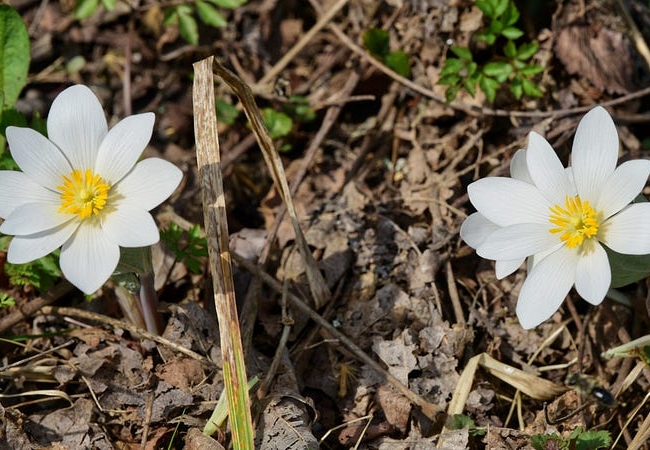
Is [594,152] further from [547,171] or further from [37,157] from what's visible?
[37,157]

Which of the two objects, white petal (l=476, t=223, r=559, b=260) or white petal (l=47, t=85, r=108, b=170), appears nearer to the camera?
white petal (l=476, t=223, r=559, b=260)

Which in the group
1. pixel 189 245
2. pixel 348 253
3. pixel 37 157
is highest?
pixel 37 157

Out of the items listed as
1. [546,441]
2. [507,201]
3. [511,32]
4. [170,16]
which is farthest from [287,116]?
[546,441]

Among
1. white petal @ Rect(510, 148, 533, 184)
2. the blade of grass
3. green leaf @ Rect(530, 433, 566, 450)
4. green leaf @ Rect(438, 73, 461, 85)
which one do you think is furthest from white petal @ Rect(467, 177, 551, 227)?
green leaf @ Rect(438, 73, 461, 85)

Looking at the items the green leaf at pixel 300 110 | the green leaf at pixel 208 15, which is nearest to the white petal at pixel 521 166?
the green leaf at pixel 300 110

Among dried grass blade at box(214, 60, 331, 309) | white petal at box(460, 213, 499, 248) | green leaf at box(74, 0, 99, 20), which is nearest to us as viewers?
white petal at box(460, 213, 499, 248)

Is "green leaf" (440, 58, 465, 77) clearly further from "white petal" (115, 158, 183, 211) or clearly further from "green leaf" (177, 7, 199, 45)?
"white petal" (115, 158, 183, 211)

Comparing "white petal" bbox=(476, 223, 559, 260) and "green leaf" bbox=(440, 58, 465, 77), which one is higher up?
"green leaf" bbox=(440, 58, 465, 77)
